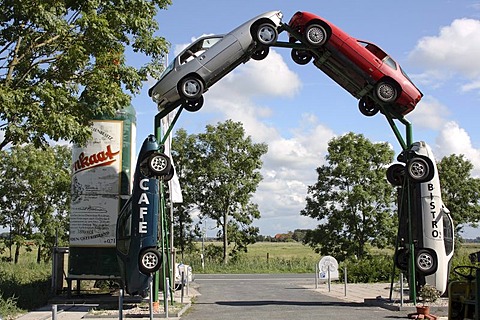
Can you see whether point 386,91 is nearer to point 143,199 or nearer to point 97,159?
point 143,199

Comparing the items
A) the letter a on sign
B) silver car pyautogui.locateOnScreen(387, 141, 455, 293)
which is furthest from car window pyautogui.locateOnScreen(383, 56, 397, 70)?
the letter a on sign

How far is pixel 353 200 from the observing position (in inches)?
1623

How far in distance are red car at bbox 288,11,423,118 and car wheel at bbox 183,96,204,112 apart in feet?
10.3

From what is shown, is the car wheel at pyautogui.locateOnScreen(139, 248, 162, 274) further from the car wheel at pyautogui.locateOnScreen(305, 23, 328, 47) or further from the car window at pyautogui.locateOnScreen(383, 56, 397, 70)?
the car window at pyautogui.locateOnScreen(383, 56, 397, 70)

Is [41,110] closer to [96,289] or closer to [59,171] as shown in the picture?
[96,289]

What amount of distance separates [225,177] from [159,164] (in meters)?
29.3

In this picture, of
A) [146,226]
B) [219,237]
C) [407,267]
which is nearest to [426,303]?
[407,267]

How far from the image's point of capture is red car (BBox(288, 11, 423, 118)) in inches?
707

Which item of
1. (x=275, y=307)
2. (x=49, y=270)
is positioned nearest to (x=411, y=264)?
(x=275, y=307)

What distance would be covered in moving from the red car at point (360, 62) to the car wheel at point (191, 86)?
304cm

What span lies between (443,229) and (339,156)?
25114 millimetres

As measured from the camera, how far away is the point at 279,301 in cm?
1945

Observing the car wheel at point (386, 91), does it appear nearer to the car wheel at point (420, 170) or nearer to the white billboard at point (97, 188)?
the car wheel at point (420, 170)

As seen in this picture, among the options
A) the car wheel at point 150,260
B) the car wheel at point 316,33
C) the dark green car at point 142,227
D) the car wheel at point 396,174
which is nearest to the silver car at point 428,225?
the car wheel at point 396,174
